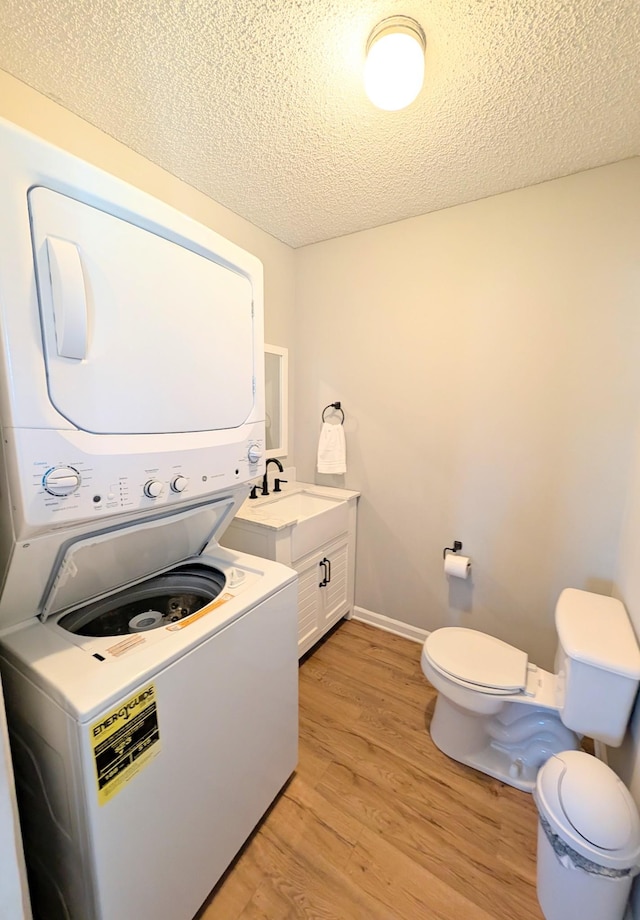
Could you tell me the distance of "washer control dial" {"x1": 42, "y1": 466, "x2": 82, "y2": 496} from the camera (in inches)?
27.5

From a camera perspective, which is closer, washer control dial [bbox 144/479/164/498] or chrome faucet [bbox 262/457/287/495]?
washer control dial [bbox 144/479/164/498]

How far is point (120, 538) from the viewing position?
3.17ft

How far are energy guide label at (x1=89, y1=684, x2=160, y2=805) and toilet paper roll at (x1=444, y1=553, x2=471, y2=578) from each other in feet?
5.25

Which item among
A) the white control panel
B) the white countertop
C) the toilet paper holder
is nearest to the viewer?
the white control panel

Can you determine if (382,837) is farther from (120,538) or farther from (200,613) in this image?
(120,538)

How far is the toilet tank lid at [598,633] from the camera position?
1.15 metres

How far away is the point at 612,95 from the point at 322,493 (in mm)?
2151

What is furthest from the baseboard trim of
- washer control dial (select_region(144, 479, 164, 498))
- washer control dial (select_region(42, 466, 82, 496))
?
washer control dial (select_region(42, 466, 82, 496))

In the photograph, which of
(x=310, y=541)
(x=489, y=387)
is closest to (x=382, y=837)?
(x=310, y=541)

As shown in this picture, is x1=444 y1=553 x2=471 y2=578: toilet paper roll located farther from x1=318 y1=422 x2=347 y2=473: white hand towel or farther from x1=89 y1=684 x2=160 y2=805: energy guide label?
x1=89 y1=684 x2=160 y2=805: energy guide label

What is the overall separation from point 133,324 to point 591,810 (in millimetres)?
1738

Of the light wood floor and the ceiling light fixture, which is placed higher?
the ceiling light fixture

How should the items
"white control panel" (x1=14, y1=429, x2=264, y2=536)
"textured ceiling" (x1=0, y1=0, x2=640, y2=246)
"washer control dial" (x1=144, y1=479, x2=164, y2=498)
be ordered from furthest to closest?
"textured ceiling" (x1=0, y1=0, x2=640, y2=246) < "washer control dial" (x1=144, y1=479, x2=164, y2=498) < "white control panel" (x1=14, y1=429, x2=264, y2=536)

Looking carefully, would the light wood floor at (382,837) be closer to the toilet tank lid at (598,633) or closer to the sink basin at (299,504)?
the toilet tank lid at (598,633)
